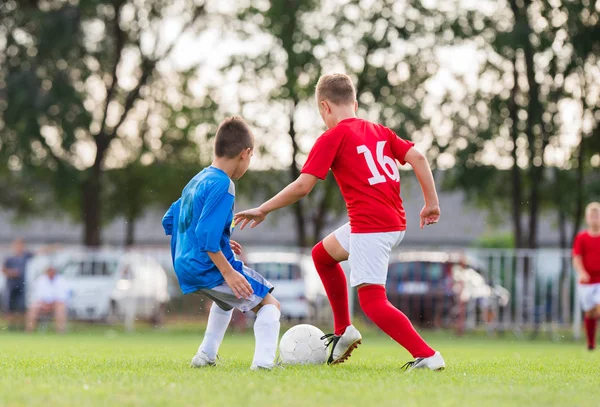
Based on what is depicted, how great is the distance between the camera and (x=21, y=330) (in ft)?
59.7

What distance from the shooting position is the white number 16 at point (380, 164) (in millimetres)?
6660

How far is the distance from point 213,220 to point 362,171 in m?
1.14

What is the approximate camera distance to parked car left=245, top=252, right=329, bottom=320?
17.6 metres

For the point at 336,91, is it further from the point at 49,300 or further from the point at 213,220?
the point at 49,300

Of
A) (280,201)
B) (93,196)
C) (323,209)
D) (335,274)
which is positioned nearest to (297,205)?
(323,209)

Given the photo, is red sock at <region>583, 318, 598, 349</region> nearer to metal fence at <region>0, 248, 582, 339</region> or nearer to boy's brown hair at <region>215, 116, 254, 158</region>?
metal fence at <region>0, 248, 582, 339</region>

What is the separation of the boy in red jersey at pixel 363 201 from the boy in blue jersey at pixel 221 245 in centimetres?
27

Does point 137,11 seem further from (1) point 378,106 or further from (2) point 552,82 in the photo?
(2) point 552,82

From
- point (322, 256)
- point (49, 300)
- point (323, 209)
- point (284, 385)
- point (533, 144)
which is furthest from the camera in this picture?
point (323, 209)

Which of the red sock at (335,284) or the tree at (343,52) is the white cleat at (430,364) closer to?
the red sock at (335,284)

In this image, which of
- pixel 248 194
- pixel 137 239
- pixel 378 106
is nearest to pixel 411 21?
pixel 378 106

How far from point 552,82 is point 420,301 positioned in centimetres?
729

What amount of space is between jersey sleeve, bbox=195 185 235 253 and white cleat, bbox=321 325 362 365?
1.32 m

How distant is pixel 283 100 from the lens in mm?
23641
